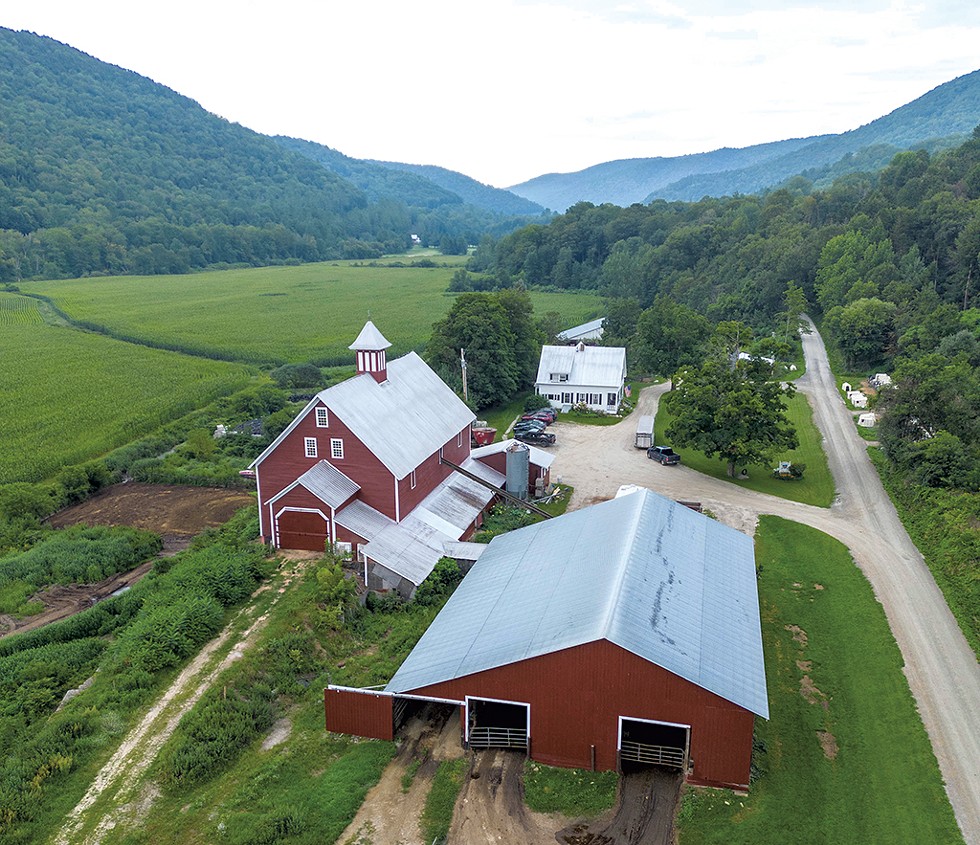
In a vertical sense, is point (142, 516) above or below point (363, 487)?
below

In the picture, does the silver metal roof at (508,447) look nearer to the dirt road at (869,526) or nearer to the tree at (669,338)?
the dirt road at (869,526)

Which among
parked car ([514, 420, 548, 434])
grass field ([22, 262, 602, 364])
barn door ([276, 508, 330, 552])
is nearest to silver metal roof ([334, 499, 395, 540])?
barn door ([276, 508, 330, 552])

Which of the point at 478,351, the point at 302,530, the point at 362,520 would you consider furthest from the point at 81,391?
the point at 362,520

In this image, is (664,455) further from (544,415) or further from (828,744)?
(828,744)

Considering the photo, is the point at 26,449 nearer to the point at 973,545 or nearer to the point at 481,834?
the point at 481,834

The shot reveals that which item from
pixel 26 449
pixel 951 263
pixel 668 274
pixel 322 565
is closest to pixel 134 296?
pixel 26 449

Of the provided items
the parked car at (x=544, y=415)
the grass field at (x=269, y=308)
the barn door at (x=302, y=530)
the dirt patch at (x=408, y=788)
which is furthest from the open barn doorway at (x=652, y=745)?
the grass field at (x=269, y=308)
